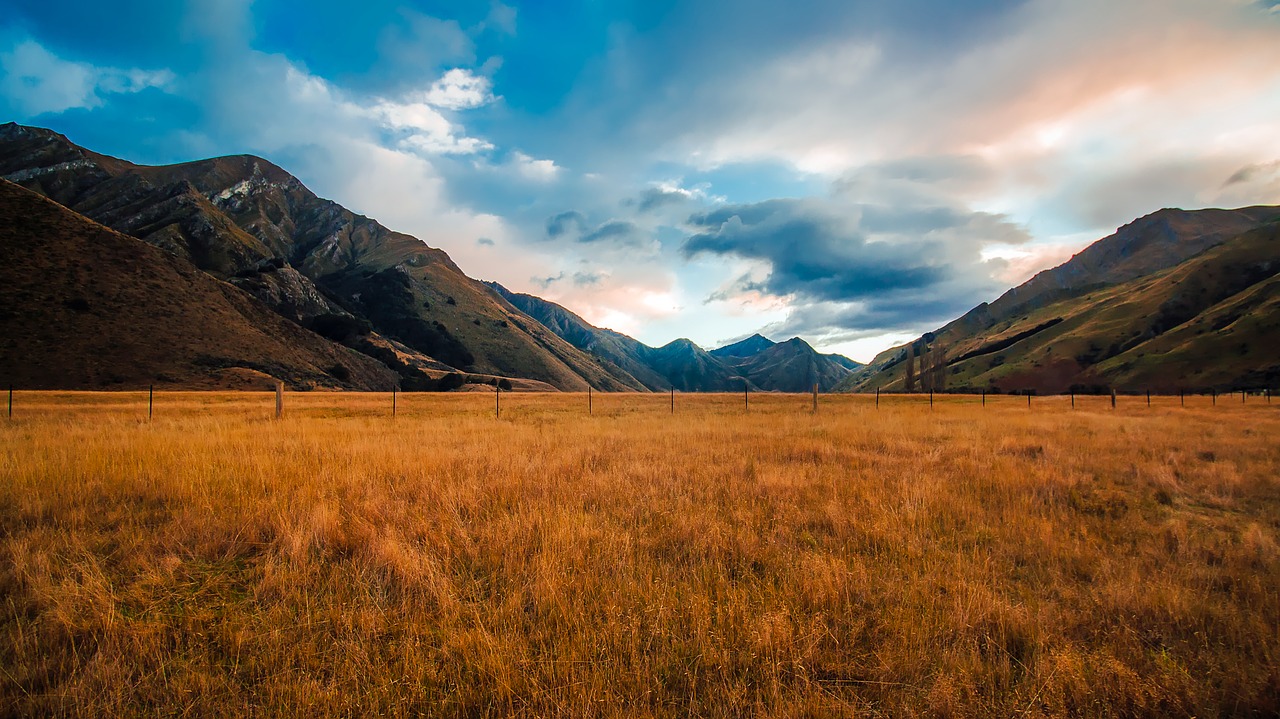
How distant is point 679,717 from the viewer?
2607 mm

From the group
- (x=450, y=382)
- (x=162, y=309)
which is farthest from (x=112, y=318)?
(x=450, y=382)

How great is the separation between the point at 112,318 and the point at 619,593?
90.2 m

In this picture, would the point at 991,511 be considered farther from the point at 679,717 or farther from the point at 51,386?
the point at 51,386

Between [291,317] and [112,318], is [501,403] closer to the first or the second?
[112,318]

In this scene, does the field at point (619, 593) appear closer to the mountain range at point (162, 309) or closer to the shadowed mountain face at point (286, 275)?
the mountain range at point (162, 309)

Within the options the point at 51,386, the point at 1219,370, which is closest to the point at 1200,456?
the point at 51,386

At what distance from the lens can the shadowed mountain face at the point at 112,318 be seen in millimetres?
55000

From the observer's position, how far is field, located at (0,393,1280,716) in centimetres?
279

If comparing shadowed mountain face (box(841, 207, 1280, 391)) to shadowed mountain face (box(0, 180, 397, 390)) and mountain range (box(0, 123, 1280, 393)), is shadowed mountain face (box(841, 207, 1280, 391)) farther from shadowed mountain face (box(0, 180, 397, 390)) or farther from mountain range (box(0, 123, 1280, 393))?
shadowed mountain face (box(0, 180, 397, 390))

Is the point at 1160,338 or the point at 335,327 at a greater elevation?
the point at 335,327

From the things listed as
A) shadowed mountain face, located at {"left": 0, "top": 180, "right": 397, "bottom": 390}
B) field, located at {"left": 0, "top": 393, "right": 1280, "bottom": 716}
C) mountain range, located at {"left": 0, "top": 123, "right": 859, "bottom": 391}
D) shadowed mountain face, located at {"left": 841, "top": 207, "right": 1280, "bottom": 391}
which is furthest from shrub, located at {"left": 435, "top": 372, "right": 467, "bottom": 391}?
shadowed mountain face, located at {"left": 841, "top": 207, "right": 1280, "bottom": 391}

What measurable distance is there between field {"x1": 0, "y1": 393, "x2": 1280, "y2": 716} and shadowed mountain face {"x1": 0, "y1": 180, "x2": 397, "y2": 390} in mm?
68759

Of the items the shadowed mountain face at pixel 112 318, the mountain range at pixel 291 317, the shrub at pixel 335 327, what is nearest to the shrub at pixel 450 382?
the mountain range at pixel 291 317

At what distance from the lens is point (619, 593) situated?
3.91 m
